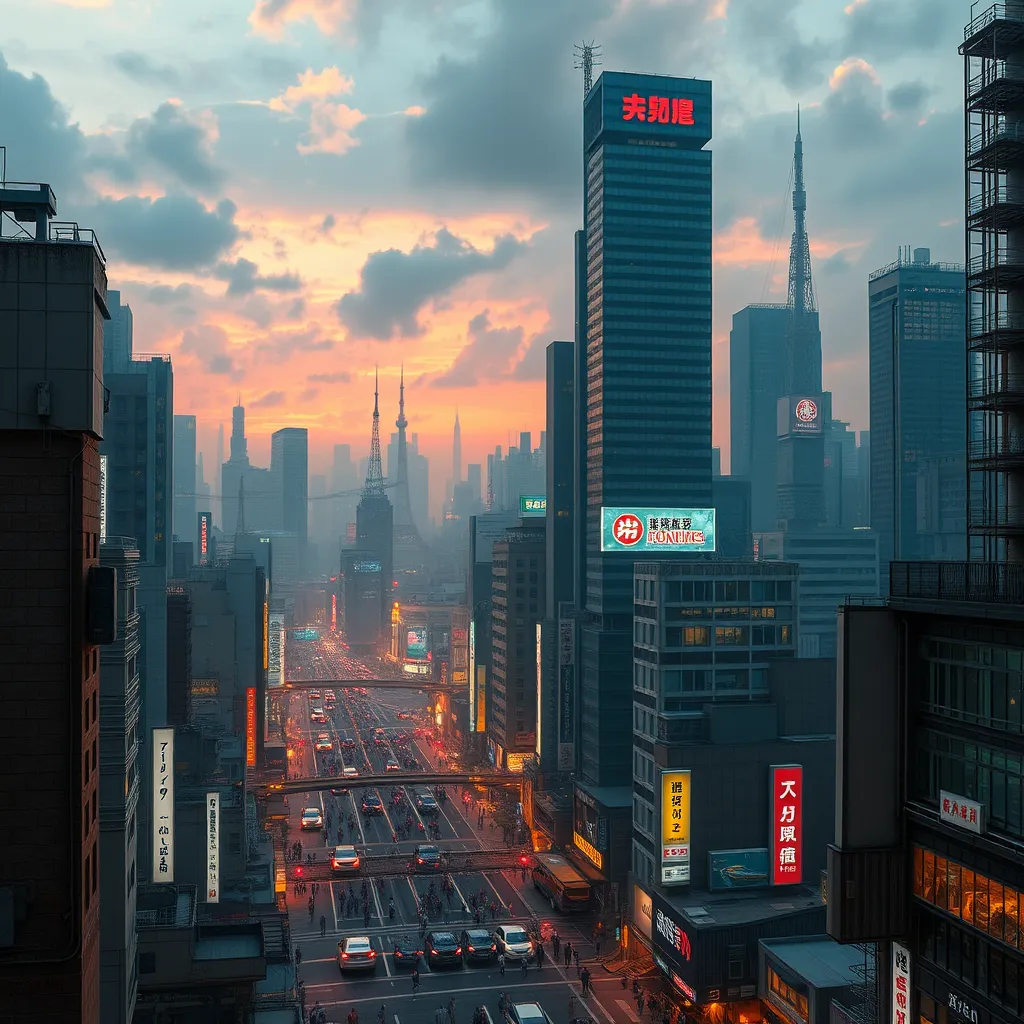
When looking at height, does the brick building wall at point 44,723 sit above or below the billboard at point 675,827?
above

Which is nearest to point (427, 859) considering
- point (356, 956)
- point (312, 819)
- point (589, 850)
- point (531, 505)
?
point (589, 850)

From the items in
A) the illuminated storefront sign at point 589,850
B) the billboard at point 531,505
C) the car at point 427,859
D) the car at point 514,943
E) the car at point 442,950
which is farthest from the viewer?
the billboard at point 531,505

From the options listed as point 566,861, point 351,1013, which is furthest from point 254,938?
point 566,861

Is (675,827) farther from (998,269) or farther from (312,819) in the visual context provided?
(312,819)

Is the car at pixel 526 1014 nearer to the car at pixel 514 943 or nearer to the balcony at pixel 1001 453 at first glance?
the car at pixel 514 943

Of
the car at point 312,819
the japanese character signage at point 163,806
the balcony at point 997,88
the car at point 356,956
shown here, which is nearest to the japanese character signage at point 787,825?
the car at point 356,956
